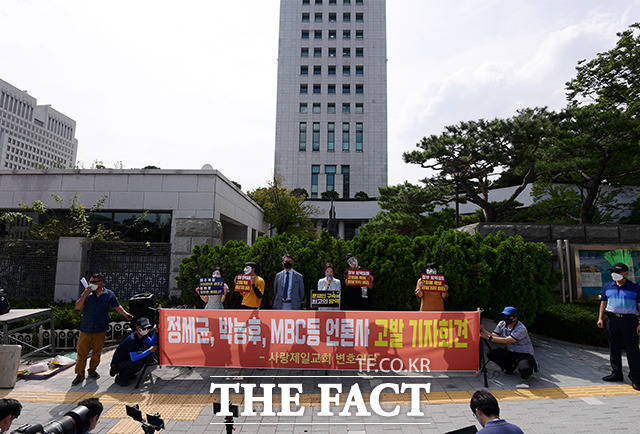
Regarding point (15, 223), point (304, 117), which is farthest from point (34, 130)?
point (15, 223)

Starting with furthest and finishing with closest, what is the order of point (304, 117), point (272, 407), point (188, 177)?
point (304, 117)
point (188, 177)
point (272, 407)

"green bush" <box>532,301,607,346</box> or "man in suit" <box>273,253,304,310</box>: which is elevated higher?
"man in suit" <box>273,253,304,310</box>

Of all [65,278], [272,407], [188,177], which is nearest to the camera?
[272,407]

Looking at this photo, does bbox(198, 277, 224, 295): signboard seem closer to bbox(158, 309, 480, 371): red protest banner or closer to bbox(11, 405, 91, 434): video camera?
bbox(158, 309, 480, 371): red protest banner

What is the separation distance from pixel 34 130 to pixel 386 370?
18163 centimetres

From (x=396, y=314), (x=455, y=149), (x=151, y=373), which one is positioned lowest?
(x=151, y=373)

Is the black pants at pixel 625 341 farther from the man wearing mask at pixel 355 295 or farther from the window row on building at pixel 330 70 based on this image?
the window row on building at pixel 330 70

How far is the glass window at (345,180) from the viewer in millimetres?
46688

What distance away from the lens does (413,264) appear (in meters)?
7.79

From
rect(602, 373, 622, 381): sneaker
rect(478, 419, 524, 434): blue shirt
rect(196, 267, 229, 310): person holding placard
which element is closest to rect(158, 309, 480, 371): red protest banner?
rect(196, 267, 229, 310): person holding placard

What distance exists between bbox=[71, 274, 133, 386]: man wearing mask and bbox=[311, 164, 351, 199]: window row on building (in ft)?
134

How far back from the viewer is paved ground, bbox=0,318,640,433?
4328 mm

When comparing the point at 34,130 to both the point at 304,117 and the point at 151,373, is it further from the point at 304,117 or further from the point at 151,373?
the point at 151,373

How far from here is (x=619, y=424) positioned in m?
4.29
